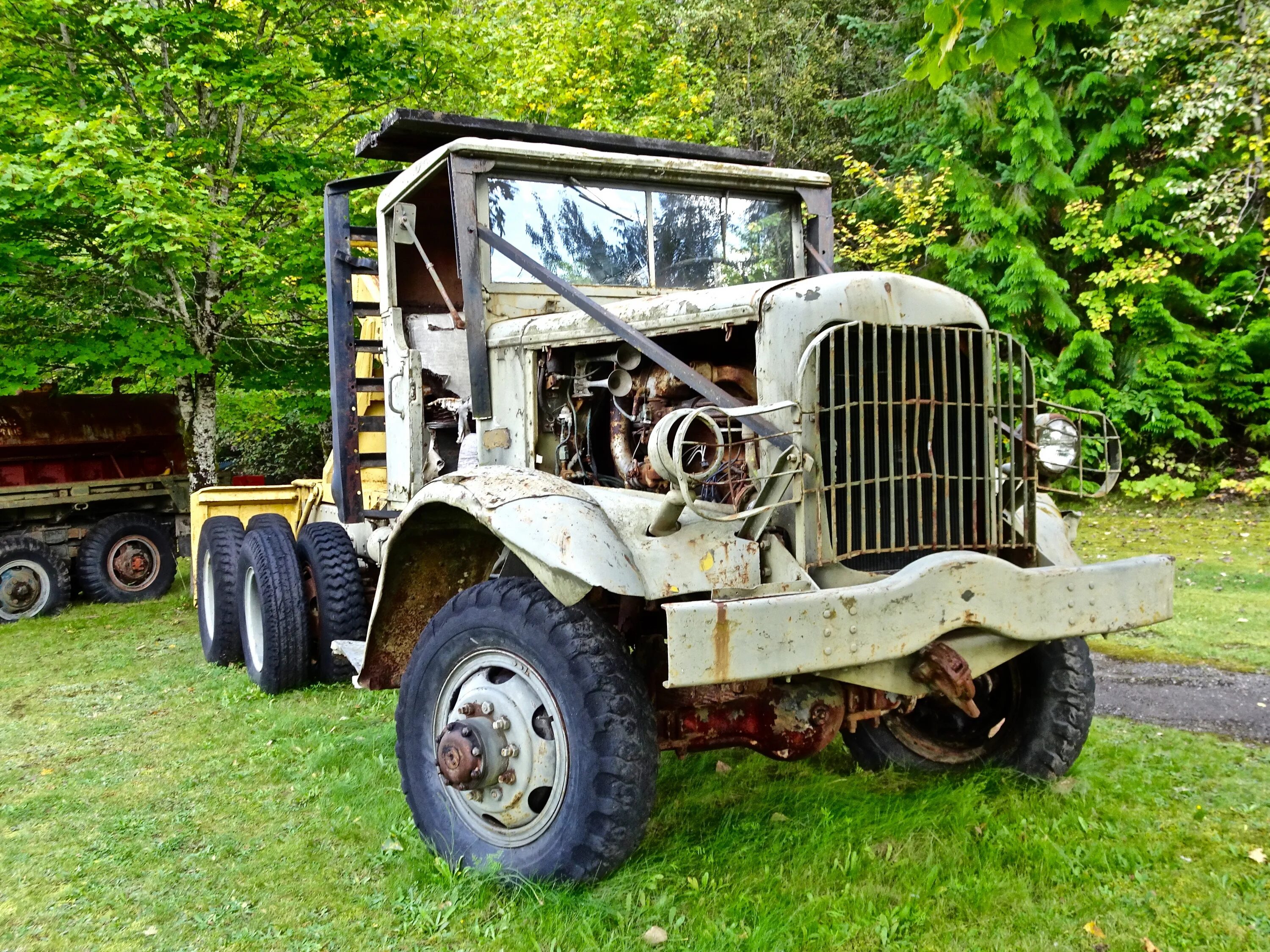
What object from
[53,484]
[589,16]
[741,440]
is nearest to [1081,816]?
[741,440]

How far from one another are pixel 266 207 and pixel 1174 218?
30.9 ft

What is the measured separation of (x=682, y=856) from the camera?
131 inches

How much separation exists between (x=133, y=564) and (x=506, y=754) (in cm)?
802

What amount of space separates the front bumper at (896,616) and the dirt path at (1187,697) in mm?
2094

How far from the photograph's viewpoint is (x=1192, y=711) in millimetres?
5051

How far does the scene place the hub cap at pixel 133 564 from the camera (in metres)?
9.67

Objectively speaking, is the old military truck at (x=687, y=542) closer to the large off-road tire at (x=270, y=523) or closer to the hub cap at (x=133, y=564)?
the large off-road tire at (x=270, y=523)

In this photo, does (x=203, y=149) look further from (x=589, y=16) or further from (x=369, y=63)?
(x=589, y=16)

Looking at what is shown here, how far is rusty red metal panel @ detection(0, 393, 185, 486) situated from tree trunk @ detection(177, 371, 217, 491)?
323mm

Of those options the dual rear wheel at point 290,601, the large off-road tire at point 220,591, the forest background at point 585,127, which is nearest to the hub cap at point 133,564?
the forest background at point 585,127

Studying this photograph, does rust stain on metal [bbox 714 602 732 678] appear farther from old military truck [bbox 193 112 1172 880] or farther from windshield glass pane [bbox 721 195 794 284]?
windshield glass pane [bbox 721 195 794 284]

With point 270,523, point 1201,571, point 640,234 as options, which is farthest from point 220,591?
point 1201,571

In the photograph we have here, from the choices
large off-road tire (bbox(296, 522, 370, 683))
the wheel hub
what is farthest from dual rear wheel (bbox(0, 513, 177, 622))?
the wheel hub

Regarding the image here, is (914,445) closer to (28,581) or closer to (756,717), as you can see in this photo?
(756,717)
